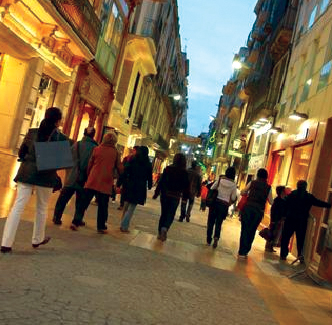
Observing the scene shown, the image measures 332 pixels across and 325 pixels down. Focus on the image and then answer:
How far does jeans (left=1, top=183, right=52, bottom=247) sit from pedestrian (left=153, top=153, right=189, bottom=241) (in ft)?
12.8

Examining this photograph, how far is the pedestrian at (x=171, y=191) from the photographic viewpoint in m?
10.3

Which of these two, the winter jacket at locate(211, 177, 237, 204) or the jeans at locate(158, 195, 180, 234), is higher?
the winter jacket at locate(211, 177, 237, 204)

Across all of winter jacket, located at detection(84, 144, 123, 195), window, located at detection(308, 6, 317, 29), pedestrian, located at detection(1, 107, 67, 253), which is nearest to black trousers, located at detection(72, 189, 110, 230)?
winter jacket, located at detection(84, 144, 123, 195)

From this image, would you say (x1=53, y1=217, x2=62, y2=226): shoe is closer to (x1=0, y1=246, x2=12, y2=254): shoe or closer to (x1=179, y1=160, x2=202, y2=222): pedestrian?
(x1=0, y1=246, x2=12, y2=254): shoe

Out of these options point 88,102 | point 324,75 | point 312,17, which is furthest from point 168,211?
point 312,17

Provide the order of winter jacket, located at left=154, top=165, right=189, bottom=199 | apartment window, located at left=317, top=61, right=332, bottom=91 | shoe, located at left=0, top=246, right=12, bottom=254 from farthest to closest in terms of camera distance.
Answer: apartment window, located at left=317, top=61, right=332, bottom=91 < winter jacket, located at left=154, top=165, right=189, bottom=199 < shoe, located at left=0, top=246, right=12, bottom=254

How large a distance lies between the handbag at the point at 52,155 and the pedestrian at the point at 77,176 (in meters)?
2.54

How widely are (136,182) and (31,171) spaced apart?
12.8 feet

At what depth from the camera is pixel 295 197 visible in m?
11.3

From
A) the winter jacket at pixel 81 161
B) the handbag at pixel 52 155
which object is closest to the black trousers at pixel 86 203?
the winter jacket at pixel 81 161

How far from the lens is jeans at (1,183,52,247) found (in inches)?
→ 239

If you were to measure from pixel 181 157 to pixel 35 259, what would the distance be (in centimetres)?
516

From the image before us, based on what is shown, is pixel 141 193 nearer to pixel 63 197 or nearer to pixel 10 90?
pixel 63 197

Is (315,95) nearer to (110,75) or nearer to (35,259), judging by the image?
(110,75)
